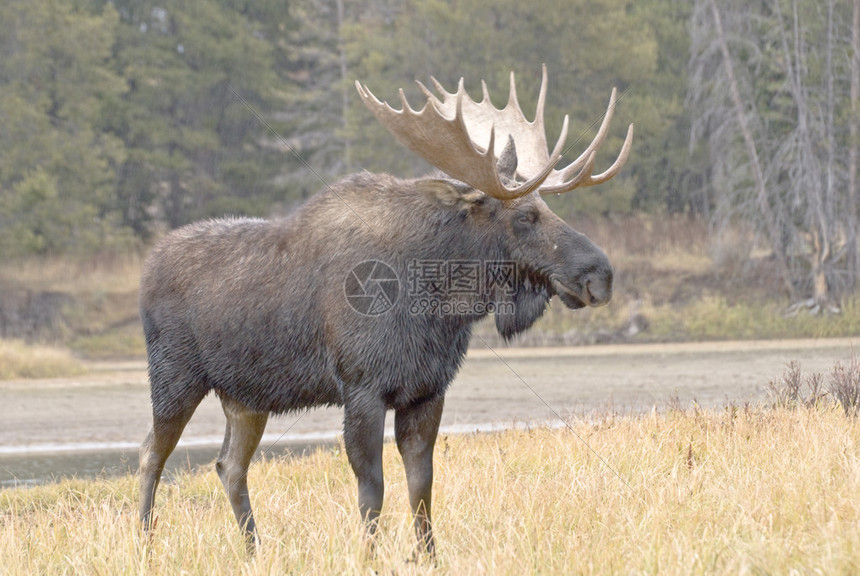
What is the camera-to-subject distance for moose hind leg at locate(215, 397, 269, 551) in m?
5.55

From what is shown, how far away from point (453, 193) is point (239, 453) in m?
1.96

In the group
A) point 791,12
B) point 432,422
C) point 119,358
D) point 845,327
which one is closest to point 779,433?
point 432,422

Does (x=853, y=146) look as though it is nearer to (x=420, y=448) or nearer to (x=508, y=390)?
(x=508, y=390)

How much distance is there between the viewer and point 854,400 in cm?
780

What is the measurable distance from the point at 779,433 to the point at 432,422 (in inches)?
113

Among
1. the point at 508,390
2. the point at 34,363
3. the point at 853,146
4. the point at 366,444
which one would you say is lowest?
the point at 34,363

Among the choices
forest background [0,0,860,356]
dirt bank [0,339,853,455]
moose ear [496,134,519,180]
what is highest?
moose ear [496,134,519,180]

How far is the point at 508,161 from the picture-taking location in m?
5.01

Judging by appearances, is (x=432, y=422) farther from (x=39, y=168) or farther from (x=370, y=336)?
(x=39, y=168)

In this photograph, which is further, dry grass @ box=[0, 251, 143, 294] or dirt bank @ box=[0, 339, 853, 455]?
dry grass @ box=[0, 251, 143, 294]

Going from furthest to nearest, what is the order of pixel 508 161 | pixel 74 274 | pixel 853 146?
1. pixel 74 274
2. pixel 853 146
3. pixel 508 161

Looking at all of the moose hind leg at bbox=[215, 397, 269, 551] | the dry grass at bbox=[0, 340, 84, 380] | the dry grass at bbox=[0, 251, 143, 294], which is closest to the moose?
the moose hind leg at bbox=[215, 397, 269, 551]
